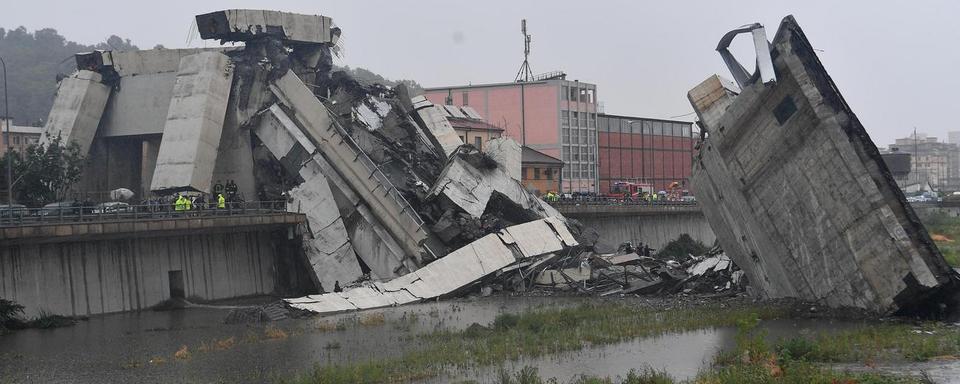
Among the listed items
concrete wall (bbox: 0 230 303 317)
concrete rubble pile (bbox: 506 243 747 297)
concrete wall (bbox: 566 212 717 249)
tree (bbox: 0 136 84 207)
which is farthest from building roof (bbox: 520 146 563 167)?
tree (bbox: 0 136 84 207)

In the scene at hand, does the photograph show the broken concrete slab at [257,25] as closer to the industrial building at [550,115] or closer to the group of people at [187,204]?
the group of people at [187,204]

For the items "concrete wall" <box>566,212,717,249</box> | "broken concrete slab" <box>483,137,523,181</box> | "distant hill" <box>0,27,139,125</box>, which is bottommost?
"concrete wall" <box>566,212,717,249</box>

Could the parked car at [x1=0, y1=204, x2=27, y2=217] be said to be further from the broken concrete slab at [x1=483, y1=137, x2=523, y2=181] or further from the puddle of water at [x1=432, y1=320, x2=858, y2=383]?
the broken concrete slab at [x1=483, y1=137, x2=523, y2=181]

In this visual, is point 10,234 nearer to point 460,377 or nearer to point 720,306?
point 460,377

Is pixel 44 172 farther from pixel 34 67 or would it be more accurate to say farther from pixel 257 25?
pixel 34 67

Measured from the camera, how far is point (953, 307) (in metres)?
29.3

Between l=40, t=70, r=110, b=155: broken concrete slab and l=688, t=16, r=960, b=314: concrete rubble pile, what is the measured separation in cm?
2843

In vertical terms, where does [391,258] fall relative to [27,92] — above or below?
below

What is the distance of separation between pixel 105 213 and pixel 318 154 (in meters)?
10.9

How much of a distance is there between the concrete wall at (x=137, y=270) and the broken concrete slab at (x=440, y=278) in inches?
241

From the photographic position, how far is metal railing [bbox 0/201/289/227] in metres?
31.1

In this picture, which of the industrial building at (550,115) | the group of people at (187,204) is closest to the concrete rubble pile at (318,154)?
the group of people at (187,204)

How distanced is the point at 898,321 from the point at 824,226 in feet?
11.8

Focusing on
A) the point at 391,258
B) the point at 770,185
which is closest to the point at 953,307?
the point at 770,185
